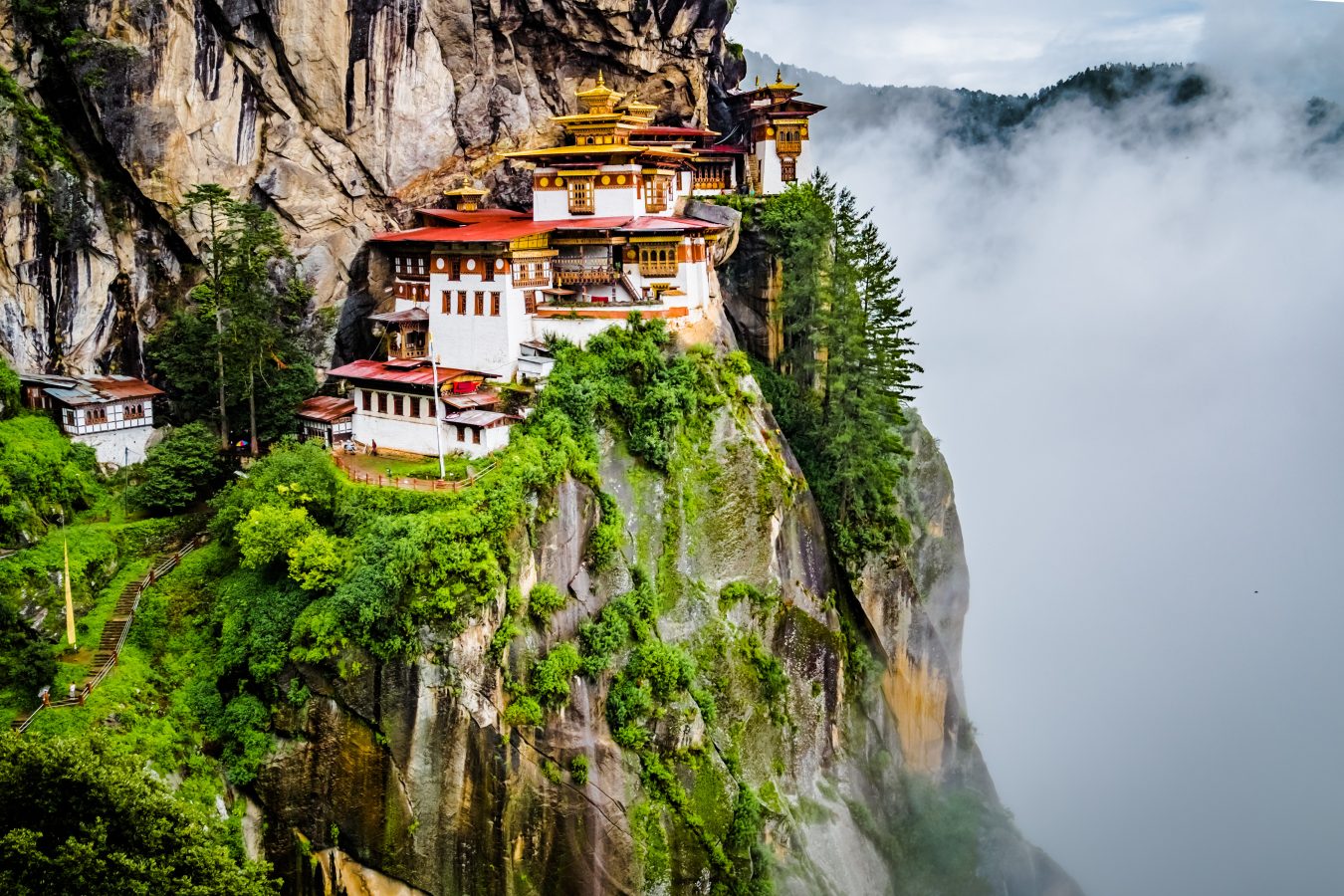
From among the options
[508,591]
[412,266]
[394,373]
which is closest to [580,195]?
[412,266]

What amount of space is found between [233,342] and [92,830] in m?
20.7

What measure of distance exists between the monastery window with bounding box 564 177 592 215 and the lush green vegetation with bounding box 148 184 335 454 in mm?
11247

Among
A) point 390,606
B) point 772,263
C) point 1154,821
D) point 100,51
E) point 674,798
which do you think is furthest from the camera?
point 1154,821

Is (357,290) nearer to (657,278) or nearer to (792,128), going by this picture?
(657,278)

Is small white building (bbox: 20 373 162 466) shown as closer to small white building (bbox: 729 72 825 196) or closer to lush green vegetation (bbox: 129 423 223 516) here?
lush green vegetation (bbox: 129 423 223 516)

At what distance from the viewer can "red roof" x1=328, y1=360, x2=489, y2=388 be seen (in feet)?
130

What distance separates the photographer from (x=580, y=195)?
47094 millimetres

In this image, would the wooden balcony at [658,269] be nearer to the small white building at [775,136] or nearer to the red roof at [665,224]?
the red roof at [665,224]

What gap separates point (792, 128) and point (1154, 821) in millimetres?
44103

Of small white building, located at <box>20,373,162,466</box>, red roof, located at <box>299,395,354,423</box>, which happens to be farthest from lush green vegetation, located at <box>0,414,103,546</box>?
red roof, located at <box>299,395,354,423</box>

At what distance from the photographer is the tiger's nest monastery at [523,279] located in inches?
1581

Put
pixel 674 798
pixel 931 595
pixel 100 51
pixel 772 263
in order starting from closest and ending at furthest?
pixel 674 798 → pixel 100 51 → pixel 772 263 → pixel 931 595

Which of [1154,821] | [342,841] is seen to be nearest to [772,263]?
[342,841]

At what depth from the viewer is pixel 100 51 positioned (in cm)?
4088
